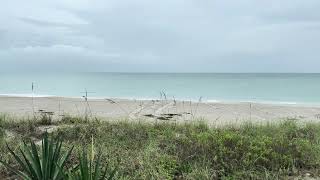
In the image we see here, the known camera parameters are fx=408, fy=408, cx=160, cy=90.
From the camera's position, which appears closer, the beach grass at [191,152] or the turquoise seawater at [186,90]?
the beach grass at [191,152]

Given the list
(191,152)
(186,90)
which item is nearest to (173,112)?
(191,152)

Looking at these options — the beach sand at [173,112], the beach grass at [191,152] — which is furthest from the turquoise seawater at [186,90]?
the beach grass at [191,152]

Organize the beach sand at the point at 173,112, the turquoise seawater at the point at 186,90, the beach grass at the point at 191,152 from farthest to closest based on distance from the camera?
the turquoise seawater at the point at 186,90, the beach sand at the point at 173,112, the beach grass at the point at 191,152

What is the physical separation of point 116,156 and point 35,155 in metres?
1.81

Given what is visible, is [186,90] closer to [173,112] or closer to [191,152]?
[173,112]

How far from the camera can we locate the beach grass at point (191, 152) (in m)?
4.69

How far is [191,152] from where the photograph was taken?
5.30 metres

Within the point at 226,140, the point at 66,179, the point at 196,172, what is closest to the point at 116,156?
the point at 196,172

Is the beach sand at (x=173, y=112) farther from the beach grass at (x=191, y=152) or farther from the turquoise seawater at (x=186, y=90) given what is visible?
the turquoise seawater at (x=186, y=90)

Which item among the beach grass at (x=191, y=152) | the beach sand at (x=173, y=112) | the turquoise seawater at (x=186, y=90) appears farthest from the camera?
the turquoise seawater at (x=186, y=90)

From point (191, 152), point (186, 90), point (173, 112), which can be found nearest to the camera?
point (191, 152)

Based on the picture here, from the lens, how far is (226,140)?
5.58m

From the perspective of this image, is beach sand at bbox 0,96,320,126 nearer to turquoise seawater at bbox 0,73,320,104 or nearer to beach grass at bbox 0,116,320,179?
beach grass at bbox 0,116,320,179

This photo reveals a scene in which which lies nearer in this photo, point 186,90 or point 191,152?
point 191,152
